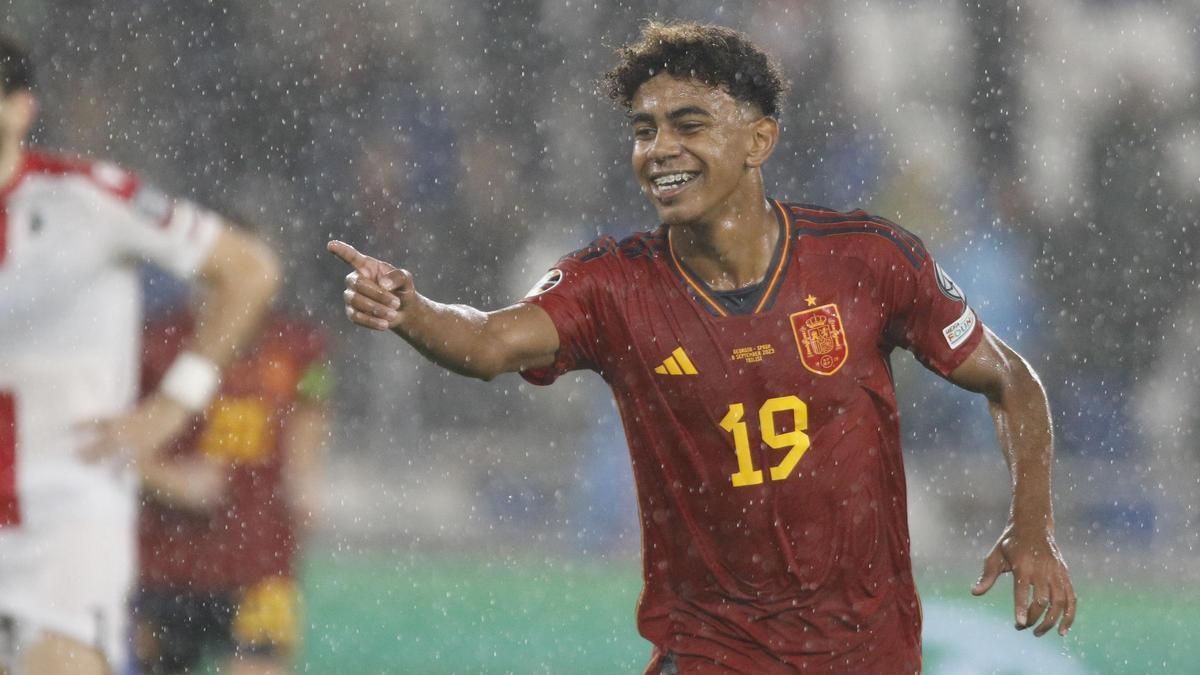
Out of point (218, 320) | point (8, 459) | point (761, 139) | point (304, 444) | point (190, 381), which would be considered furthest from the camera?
point (304, 444)

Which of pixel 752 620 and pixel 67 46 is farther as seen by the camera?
pixel 67 46

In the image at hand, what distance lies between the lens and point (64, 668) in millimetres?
3982

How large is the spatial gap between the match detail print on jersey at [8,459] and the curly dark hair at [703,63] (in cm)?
174

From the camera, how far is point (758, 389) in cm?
330

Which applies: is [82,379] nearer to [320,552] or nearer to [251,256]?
[251,256]

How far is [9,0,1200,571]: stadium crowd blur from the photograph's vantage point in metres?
8.60

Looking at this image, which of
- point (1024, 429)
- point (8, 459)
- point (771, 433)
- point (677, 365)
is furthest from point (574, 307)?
point (8, 459)

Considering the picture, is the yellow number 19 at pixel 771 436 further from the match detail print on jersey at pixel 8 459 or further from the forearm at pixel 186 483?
the forearm at pixel 186 483

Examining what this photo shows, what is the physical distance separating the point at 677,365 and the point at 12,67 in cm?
196

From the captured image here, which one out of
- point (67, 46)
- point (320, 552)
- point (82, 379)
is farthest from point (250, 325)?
point (67, 46)

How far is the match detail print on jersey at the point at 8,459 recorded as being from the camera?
4.15 m

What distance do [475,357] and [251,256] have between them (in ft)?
5.03

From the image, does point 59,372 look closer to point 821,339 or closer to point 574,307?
point 574,307

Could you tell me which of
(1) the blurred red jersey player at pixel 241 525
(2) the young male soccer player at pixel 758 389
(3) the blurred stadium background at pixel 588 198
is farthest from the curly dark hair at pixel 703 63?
(3) the blurred stadium background at pixel 588 198
